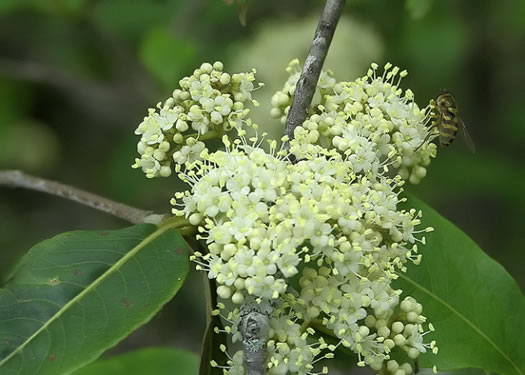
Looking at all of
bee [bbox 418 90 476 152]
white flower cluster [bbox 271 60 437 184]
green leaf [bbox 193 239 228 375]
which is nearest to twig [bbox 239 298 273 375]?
green leaf [bbox 193 239 228 375]

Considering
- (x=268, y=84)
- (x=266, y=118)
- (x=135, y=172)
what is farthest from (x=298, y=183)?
(x=135, y=172)

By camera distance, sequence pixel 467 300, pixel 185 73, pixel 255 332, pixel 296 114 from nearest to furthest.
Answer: pixel 255 332 → pixel 296 114 → pixel 467 300 → pixel 185 73

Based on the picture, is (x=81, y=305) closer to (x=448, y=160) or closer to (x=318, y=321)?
(x=318, y=321)

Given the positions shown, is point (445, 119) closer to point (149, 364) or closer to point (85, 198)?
point (85, 198)

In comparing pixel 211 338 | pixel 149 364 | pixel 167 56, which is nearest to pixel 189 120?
pixel 211 338

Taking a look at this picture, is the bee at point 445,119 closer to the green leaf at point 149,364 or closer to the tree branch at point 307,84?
the tree branch at point 307,84
